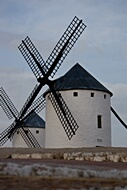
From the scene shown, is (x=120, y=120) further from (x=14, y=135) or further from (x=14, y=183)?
(x=14, y=183)

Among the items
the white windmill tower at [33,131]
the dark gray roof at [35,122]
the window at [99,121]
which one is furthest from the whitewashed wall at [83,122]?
the dark gray roof at [35,122]

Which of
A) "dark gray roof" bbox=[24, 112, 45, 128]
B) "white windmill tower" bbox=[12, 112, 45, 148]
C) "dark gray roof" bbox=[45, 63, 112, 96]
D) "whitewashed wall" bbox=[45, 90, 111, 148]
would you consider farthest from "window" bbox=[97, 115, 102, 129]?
"dark gray roof" bbox=[24, 112, 45, 128]

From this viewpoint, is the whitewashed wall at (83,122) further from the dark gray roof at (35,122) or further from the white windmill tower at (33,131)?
the dark gray roof at (35,122)

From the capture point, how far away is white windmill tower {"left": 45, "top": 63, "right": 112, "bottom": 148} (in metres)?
25.4

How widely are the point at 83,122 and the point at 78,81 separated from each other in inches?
110

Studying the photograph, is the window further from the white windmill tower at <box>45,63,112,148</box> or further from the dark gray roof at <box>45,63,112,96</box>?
the dark gray roof at <box>45,63,112,96</box>

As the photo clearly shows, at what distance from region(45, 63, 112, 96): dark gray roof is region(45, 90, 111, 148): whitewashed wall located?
0.34m

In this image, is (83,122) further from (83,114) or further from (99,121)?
(99,121)

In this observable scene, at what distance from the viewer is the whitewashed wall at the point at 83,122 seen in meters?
25.4

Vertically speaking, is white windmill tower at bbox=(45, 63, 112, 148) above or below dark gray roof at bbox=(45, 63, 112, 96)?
below

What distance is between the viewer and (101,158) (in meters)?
9.98

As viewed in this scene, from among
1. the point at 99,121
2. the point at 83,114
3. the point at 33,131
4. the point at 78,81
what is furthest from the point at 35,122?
the point at 83,114

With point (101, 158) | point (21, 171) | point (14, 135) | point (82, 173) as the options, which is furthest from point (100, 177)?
point (14, 135)

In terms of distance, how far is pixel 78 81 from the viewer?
26.3 m
